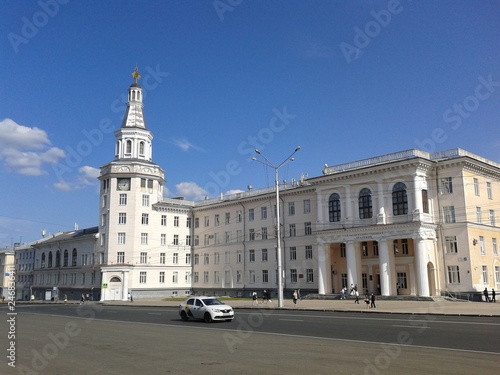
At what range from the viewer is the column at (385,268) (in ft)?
150

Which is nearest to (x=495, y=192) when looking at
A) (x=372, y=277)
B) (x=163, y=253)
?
(x=372, y=277)

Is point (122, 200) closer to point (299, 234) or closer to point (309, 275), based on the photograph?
point (299, 234)

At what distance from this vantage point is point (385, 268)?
4609cm

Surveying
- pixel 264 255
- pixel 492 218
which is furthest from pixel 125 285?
pixel 492 218

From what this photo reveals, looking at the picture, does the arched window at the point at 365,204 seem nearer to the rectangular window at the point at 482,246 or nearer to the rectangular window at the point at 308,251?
the rectangular window at the point at 308,251

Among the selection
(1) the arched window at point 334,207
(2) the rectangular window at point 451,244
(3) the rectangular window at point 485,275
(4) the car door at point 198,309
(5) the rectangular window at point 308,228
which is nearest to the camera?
(4) the car door at point 198,309

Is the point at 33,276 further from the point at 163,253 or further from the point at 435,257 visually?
the point at 435,257

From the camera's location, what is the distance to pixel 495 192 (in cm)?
4972

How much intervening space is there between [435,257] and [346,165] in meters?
13.4

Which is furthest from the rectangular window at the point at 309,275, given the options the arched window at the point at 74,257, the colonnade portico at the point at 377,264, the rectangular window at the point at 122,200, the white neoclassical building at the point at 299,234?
the arched window at the point at 74,257

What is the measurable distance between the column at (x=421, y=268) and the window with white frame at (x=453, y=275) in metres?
3.10

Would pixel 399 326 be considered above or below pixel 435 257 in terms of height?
below

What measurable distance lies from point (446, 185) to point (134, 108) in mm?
48588

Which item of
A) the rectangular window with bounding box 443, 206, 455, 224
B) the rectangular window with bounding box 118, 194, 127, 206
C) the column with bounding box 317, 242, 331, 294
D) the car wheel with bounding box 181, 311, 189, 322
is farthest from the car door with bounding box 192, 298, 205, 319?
the rectangular window with bounding box 118, 194, 127, 206
